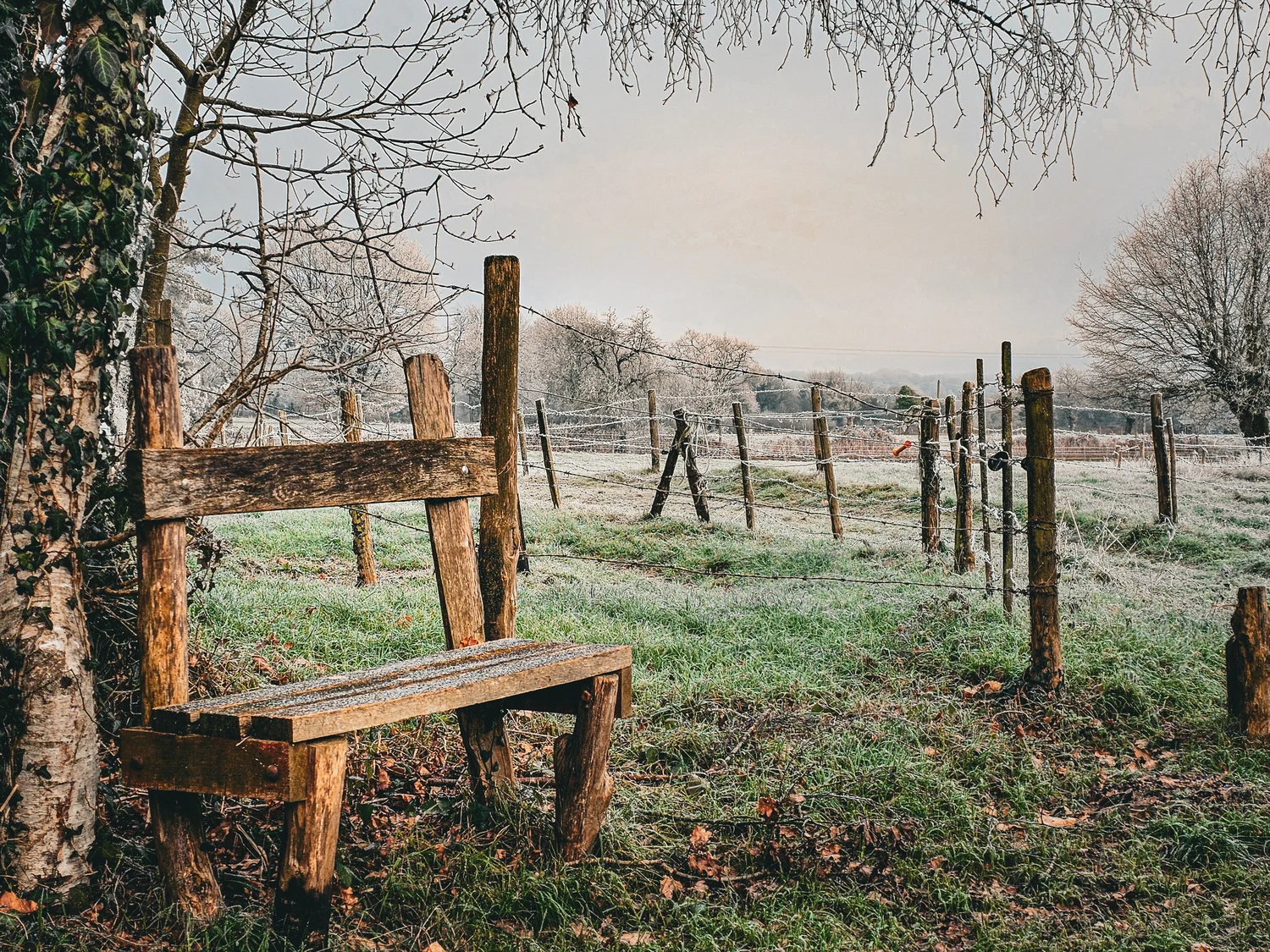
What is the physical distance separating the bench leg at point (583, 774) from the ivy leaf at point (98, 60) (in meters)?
2.39

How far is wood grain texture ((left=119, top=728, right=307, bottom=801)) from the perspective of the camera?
2076 millimetres

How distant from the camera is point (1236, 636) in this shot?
14.0 ft

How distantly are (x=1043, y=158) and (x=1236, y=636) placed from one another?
2.60 m

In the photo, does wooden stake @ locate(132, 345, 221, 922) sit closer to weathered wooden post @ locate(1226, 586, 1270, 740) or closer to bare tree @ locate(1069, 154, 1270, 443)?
weathered wooden post @ locate(1226, 586, 1270, 740)

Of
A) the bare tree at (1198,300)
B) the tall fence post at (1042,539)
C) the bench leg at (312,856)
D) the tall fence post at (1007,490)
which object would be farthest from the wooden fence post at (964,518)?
the bare tree at (1198,300)

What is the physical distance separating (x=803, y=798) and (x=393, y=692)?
197 centimetres

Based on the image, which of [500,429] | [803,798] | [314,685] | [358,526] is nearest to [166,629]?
[314,685]

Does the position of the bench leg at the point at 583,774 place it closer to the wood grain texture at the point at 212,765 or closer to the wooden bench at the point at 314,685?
the wooden bench at the point at 314,685

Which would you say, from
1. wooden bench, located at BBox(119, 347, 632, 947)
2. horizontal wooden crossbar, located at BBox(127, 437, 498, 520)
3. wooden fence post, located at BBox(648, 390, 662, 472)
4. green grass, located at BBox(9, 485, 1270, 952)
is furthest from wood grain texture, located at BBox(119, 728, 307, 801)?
wooden fence post, located at BBox(648, 390, 662, 472)

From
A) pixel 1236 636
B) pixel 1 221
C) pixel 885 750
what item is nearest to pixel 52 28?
pixel 1 221

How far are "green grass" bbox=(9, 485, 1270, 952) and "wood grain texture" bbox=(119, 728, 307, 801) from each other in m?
0.42

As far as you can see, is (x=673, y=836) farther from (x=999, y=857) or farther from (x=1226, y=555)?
(x=1226, y=555)

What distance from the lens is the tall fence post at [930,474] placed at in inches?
342

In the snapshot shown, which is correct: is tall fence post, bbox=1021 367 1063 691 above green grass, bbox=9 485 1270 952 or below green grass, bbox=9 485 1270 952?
above
